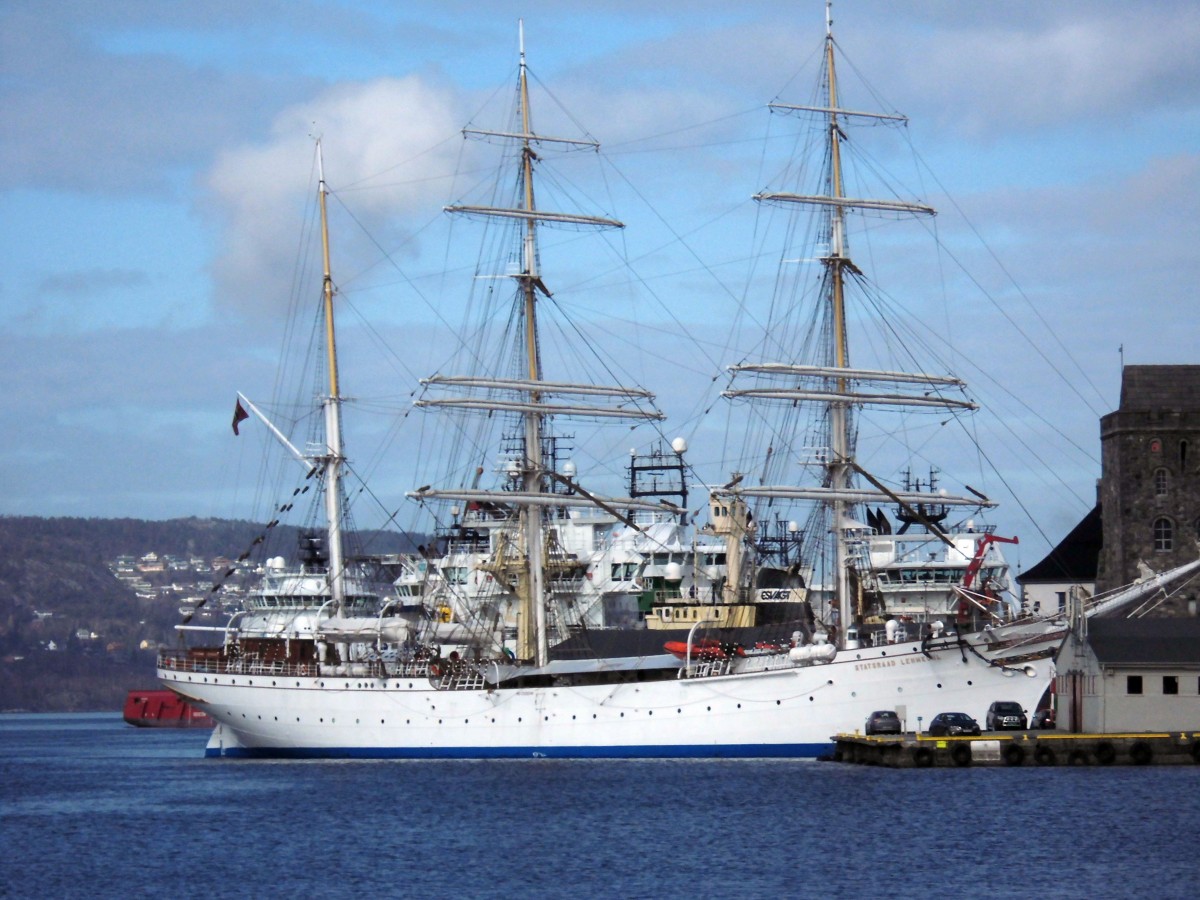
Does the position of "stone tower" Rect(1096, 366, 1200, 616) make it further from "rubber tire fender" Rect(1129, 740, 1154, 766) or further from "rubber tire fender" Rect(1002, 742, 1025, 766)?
"rubber tire fender" Rect(1002, 742, 1025, 766)

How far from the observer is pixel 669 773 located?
58.4 m

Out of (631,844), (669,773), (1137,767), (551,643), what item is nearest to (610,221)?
(551,643)

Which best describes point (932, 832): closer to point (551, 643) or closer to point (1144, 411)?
point (551, 643)

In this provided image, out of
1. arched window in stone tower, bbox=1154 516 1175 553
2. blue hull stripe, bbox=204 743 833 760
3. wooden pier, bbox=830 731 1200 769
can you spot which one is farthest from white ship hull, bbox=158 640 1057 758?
arched window in stone tower, bbox=1154 516 1175 553

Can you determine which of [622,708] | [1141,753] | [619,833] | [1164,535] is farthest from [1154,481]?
[619,833]

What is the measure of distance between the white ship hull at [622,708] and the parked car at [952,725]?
2282 mm

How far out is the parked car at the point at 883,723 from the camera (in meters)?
59.8

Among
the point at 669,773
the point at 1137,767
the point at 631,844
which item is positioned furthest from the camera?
the point at 669,773

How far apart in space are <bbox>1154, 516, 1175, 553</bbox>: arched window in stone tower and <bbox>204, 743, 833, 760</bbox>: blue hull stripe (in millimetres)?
22457

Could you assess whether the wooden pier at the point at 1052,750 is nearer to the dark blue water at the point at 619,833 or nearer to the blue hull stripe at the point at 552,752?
the dark blue water at the point at 619,833

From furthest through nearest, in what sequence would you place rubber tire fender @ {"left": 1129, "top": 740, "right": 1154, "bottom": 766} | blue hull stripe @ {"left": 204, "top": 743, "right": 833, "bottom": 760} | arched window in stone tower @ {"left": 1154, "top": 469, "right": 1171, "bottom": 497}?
arched window in stone tower @ {"left": 1154, "top": 469, "right": 1171, "bottom": 497} < blue hull stripe @ {"left": 204, "top": 743, "right": 833, "bottom": 760} < rubber tire fender @ {"left": 1129, "top": 740, "right": 1154, "bottom": 766}

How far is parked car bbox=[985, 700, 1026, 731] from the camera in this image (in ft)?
197

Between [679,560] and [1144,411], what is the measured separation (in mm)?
20821

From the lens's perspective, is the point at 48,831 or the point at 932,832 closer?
the point at 932,832
